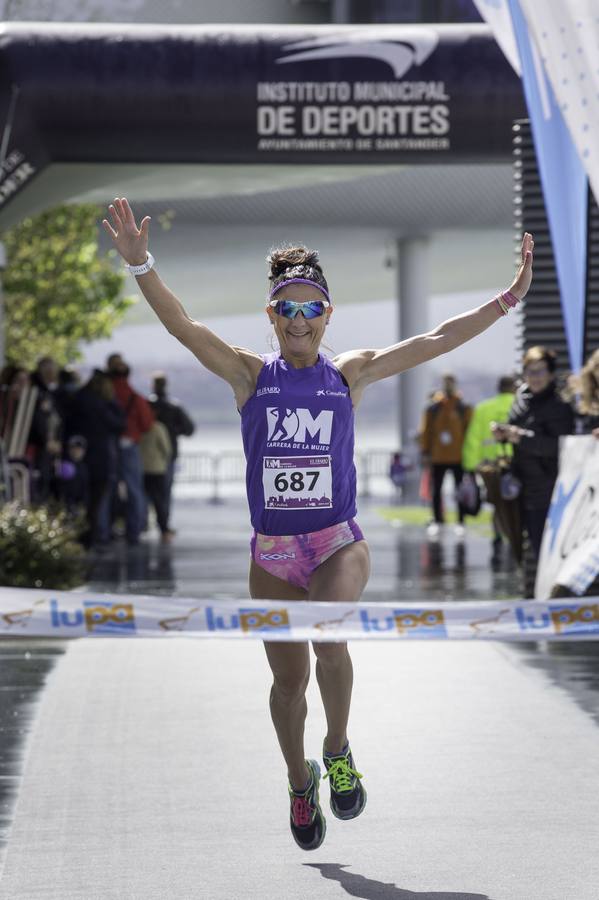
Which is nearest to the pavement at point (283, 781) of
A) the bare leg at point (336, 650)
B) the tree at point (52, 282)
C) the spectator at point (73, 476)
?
the bare leg at point (336, 650)

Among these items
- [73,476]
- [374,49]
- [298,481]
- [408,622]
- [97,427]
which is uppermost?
[374,49]

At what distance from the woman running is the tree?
22.9 m

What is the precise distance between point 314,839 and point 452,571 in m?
10.8

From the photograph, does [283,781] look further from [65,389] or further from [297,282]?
[65,389]

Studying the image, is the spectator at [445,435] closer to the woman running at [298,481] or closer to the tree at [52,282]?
the tree at [52,282]

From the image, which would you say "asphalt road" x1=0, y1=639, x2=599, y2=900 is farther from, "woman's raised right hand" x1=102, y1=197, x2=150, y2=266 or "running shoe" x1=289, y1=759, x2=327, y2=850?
"woman's raised right hand" x1=102, y1=197, x2=150, y2=266

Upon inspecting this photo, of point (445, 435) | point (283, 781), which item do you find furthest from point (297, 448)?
point (445, 435)

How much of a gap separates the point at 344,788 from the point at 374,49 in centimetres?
920

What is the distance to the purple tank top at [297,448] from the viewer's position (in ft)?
18.5

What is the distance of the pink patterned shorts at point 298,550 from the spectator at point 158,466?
15.1m

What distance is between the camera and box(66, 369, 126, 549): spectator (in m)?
18.4

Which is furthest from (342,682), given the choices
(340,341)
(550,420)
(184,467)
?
(340,341)

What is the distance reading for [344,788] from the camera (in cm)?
569

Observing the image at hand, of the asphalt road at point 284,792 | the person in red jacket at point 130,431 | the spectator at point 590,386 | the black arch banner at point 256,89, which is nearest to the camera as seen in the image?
the asphalt road at point 284,792
